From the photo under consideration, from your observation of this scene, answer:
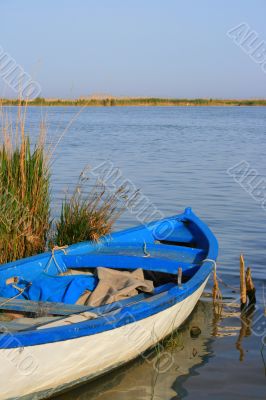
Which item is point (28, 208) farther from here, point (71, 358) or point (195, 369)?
point (71, 358)

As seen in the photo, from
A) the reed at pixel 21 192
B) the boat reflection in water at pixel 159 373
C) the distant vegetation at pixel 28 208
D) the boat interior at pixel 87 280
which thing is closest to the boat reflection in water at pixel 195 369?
the boat reflection in water at pixel 159 373

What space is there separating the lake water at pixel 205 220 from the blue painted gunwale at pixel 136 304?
60 centimetres

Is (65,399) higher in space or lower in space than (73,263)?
lower

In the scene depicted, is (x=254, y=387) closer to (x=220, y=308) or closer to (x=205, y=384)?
(x=205, y=384)

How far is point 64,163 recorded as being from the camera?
61.5ft

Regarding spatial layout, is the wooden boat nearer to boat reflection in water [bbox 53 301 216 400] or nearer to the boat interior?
the boat interior

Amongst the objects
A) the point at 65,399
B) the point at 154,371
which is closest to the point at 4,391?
the point at 65,399

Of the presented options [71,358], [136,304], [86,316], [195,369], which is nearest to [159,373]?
[195,369]

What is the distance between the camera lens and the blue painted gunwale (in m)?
4.40

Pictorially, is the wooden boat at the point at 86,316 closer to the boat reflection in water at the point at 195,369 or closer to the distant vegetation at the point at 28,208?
the boat reflection in water at the point at 195,369

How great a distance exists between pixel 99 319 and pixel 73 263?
195cm

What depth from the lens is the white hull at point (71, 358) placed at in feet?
14.3

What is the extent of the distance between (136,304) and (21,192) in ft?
7.68

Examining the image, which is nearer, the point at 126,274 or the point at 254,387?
the point at 254,387
